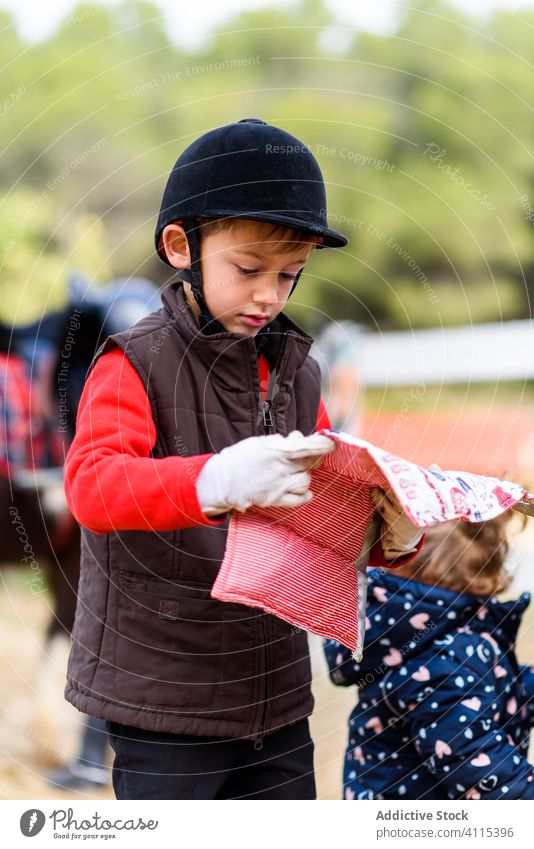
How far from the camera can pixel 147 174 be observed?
935cm

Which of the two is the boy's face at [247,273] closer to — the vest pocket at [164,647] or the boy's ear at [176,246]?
the boy's ear at [176,246]

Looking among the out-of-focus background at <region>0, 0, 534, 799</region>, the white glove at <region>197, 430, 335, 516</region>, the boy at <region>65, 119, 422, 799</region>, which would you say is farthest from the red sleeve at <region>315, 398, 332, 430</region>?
the out-of-focus background at <region>0, 0, 534, 799</region>

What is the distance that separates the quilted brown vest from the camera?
1.16 meters

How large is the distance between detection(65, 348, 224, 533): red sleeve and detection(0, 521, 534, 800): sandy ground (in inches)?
47.6

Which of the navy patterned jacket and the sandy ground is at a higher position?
the navy patterned jacket

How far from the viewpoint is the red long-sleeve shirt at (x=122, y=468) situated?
994 millimetres

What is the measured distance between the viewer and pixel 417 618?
139 cm

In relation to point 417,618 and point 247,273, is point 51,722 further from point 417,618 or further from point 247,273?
point 247,273

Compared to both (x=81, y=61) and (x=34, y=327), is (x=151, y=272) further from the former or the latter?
(x=34, y=327)

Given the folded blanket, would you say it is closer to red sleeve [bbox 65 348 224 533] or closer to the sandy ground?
red sleeve [bbox 65 348 224 533]

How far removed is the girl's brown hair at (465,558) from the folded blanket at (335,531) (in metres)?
0.30

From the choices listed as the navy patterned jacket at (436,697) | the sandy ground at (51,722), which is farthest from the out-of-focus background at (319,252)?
the navy patterned jacket at (436,697)

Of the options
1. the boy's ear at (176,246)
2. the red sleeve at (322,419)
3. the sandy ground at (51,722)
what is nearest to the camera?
the boy's ear at (176,246)
